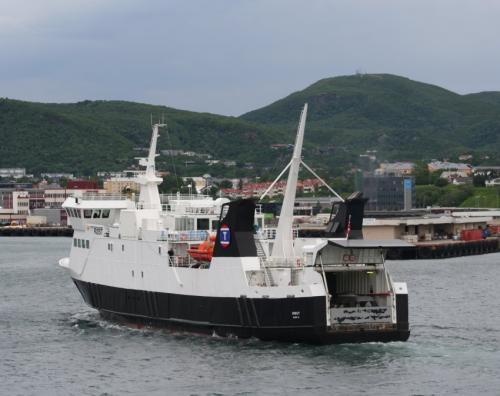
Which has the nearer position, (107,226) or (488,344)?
(488,344)

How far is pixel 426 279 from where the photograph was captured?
69875mm

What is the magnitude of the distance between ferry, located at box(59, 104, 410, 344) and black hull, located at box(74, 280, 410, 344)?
0.03m

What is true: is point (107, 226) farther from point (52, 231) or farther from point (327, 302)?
point (52, 231)

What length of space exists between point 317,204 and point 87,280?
10607 centimetres

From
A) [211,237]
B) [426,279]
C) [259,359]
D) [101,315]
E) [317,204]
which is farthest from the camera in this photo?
[317,204]

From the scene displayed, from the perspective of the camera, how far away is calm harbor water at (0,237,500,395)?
34156mm

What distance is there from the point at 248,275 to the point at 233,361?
148 inches

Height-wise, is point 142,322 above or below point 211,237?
below

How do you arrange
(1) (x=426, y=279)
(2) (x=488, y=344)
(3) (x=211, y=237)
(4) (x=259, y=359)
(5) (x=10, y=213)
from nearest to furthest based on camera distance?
1. (4) (x=259, y=359)
2. (2) (x=488, y=344)
3. (3) (x=211, y=237)
4. (1) (x=426, y=279)
5. (5) (x=10, y=213)

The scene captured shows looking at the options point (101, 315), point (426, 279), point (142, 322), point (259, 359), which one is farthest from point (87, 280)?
point (426, 279)

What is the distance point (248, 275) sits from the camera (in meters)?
40.1

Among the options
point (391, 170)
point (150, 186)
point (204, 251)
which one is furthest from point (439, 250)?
point (391, 170)

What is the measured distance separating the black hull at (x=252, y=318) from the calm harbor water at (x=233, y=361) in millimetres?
341

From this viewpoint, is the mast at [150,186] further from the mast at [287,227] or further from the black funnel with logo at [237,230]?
the mast at [287,227]
